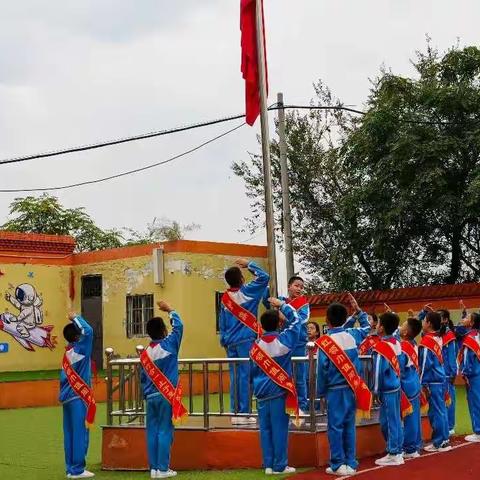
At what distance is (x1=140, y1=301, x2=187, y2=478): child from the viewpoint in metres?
8.82

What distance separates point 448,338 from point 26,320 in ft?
49.9

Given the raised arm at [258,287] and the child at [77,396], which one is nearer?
the child at [77,396]

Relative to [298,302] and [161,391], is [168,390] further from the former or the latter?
[298,302]

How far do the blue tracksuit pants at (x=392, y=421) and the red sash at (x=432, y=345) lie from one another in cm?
125

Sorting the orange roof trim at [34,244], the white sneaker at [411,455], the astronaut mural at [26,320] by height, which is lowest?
the white sneaker at [411,455]

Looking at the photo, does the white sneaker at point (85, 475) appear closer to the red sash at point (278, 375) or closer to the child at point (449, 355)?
the red sash at point (278, 375)

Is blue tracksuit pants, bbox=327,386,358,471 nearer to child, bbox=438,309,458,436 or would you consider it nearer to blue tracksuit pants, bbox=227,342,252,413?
blue tracksuit pants, bbox=227,342,252,413

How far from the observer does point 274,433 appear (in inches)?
335

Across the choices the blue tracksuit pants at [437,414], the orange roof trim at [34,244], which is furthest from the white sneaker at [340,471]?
the orange roof trim at [34,244]

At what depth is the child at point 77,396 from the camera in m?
9.21

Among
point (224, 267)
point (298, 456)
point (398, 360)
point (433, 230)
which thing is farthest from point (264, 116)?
point (224, 267)

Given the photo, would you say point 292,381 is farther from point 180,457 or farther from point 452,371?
point 452,371

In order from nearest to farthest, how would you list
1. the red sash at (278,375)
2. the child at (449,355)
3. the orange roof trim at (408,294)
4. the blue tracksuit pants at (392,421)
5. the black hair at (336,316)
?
1. the red sash at (278,375)
2. the black hair at (336,316)
3. the blue tracksuit pants at (392,421)
4. the child at (449,355)
5. the orange roof trim at (408,294)

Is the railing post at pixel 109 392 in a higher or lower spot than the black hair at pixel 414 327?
lower
